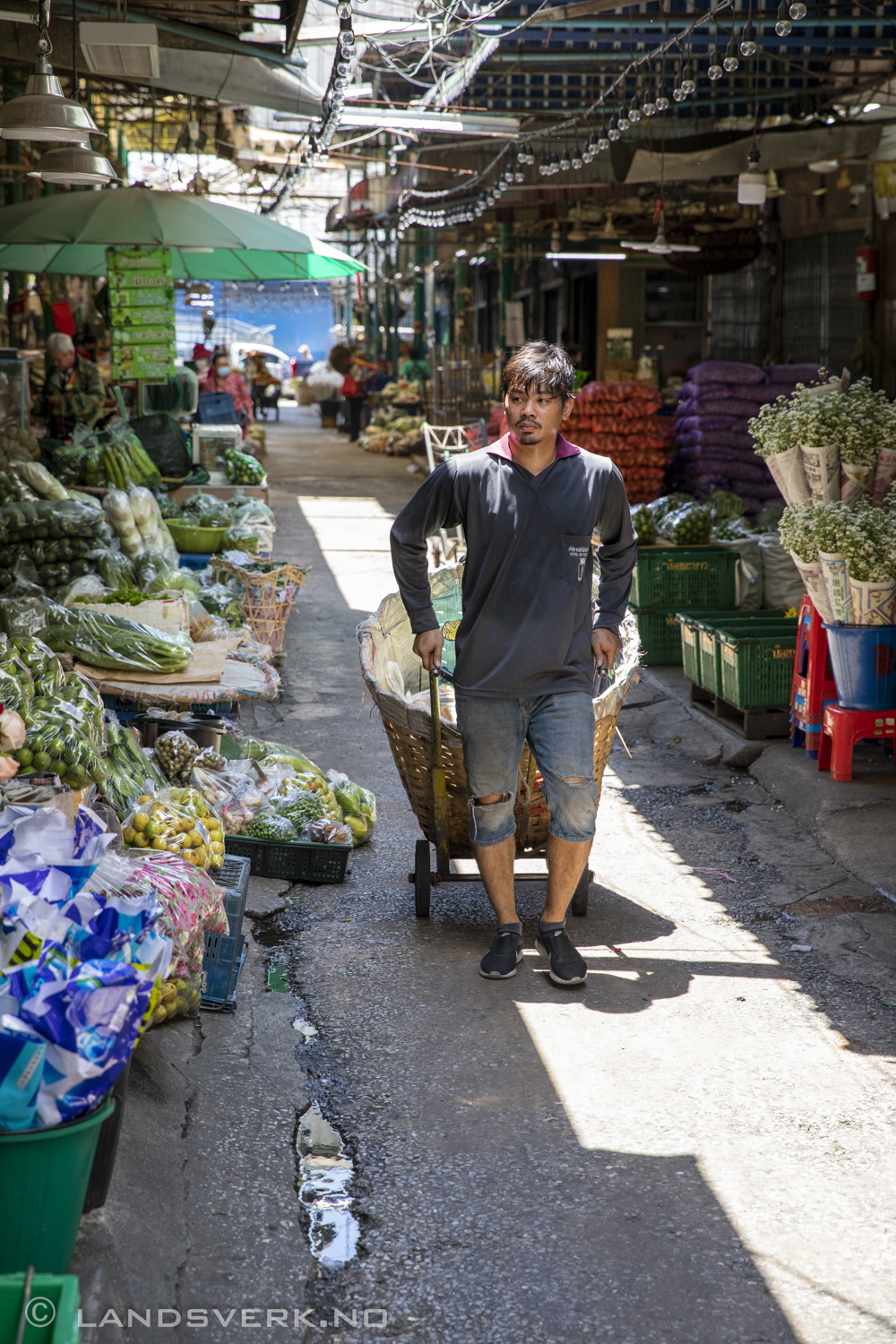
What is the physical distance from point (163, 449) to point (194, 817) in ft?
21.0

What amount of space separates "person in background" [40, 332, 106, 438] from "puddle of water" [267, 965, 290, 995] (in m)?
7.17

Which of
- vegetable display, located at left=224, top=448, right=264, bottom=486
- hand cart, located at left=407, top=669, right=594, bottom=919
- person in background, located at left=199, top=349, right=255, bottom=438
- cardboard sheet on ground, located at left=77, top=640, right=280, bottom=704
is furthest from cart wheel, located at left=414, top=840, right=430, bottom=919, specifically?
person in background, located at left=199, top=349, right=255, bottom=438

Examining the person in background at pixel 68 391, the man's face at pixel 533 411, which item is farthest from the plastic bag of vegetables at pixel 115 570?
the person in background at pixel 68 391

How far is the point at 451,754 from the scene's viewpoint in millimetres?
4641

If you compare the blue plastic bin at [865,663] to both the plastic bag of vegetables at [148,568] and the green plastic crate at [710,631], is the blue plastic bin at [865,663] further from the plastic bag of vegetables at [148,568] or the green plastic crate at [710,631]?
the plastic bag of vegetables at [148,568]

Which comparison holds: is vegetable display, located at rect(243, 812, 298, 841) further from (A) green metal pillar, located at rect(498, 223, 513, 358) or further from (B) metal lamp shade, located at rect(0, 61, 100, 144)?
(A) green metal pillar, located at rect(498, 223, 513, 358)

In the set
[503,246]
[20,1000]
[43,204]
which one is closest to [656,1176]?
[20,1000]

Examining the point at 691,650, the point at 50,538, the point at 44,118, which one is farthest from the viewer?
the point at 691,650

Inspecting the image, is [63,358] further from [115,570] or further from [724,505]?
[724,505]

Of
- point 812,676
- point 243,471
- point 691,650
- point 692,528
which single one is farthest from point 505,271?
point 812,676

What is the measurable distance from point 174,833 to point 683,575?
568cm

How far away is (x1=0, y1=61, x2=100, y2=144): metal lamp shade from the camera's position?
5.78 meters

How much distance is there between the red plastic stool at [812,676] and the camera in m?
6.53

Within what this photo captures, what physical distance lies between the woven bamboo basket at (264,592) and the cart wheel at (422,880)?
12.6 feet
